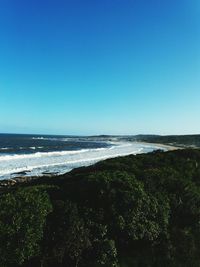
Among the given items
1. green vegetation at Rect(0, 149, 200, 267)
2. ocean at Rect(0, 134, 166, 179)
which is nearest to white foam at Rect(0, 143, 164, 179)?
ocean at Rect(0, 134, 166, 179)

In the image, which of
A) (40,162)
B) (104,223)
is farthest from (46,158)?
(104,223)

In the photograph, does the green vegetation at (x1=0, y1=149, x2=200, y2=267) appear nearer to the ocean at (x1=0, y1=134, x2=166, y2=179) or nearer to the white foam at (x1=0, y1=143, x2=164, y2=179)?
the ocean at (x1=0, y1=134, x2=166, y2=179)

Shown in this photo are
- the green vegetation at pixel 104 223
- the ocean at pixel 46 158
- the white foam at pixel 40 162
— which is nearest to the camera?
the green vegetation at pixel 104 223

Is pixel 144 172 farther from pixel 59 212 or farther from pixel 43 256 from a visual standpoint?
pixel 43 256

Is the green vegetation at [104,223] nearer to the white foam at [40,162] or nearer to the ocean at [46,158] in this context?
the ocean at [46,158]

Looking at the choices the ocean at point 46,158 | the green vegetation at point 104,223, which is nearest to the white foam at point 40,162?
the ocean at point 46,158

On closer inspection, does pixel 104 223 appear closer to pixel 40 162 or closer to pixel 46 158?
pixel 40 162

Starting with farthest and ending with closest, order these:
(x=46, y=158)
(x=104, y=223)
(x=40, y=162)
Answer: (x=46, y=158), (x=40, y=162), (x=104, y=223)

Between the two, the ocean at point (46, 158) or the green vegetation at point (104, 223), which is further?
the ocean at point (46, 158)
